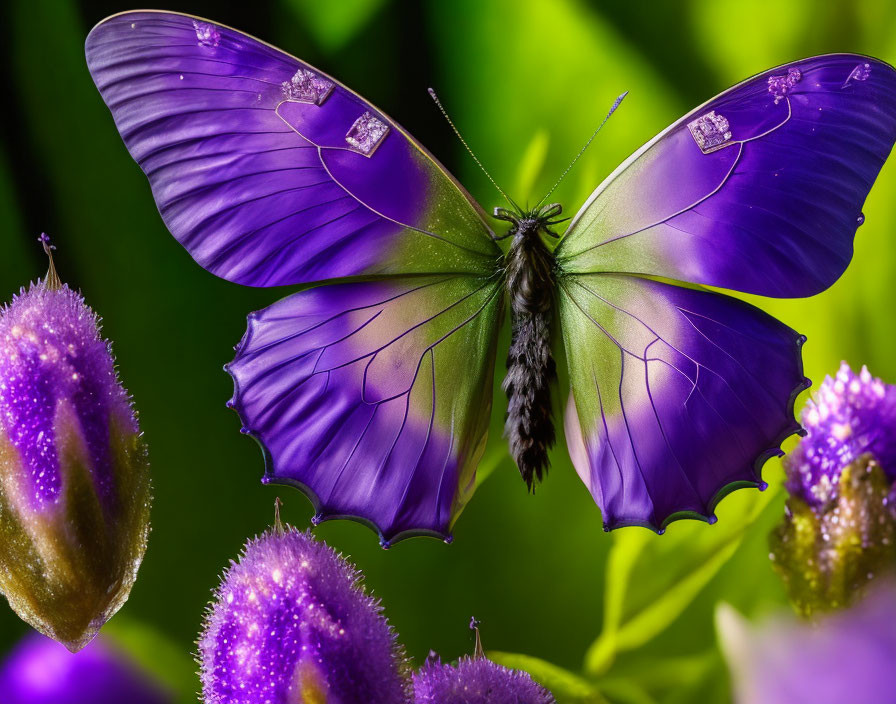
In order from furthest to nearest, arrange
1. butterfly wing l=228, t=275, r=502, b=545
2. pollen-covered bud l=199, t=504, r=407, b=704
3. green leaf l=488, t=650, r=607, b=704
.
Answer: green leaf l=488, t=650, r=607, b=704 < butterfly wing l=228, t=275, r=502, b=545 < pollen-covered bud l=199, t=504, r=407, b=704

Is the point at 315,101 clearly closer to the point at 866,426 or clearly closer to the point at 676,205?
the point at 676,205

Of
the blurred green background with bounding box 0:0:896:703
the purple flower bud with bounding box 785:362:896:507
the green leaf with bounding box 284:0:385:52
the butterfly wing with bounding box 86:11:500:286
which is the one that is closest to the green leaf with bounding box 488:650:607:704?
the blurred green background with bounding box 0:0:896:703

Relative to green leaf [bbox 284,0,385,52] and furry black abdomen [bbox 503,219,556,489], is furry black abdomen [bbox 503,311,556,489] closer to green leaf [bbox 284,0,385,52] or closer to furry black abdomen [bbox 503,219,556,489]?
furry black abdomen [bbox 503,219,556,489]

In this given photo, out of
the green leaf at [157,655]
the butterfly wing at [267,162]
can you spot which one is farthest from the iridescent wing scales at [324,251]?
the green leaf at [157,655]

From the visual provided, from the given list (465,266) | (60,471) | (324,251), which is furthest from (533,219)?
(60,471)

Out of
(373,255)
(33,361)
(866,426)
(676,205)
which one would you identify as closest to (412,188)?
(373,255)

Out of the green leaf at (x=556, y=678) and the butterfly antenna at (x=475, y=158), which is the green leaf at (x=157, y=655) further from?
the butterfly antenna at (x=475, y=158)
